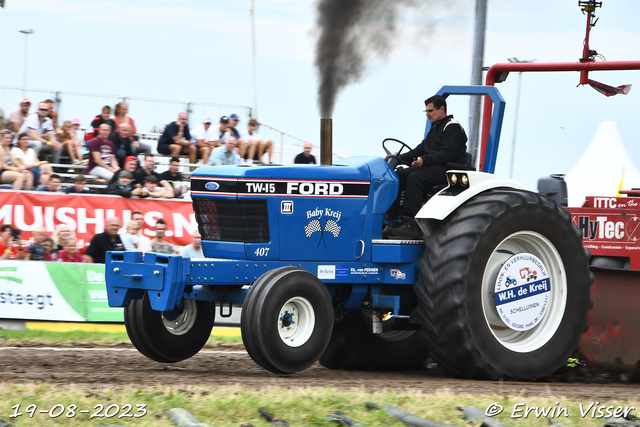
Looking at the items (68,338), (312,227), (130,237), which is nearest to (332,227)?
(312,227)

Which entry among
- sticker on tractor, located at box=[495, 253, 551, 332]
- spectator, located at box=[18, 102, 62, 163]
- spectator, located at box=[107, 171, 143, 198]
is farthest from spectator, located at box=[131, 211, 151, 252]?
sticker on tractor, located at box=[495, 253, 551, 332]

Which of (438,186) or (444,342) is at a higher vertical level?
(438,186)

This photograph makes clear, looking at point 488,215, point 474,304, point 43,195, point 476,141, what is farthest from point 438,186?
point 43,195

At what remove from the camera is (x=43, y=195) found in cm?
1155

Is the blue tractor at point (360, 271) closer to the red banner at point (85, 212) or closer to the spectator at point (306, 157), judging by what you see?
the spectator at point (306, 157)

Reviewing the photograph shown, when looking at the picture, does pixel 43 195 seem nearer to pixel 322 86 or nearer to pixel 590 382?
pixel 322 86

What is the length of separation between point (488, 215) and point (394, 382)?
146 cm

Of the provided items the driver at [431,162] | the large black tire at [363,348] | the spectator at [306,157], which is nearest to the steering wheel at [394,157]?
the driver at [431,162]

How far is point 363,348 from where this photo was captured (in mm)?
7926

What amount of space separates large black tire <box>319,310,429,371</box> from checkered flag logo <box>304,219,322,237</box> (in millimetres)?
1421

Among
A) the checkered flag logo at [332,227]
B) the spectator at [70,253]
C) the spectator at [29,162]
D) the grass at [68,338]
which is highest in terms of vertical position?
the spectator at [29,162]

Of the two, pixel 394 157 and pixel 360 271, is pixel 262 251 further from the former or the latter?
pixel 394 157

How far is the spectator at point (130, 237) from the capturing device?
10.9m

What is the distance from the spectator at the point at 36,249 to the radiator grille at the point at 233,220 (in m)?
4.65
